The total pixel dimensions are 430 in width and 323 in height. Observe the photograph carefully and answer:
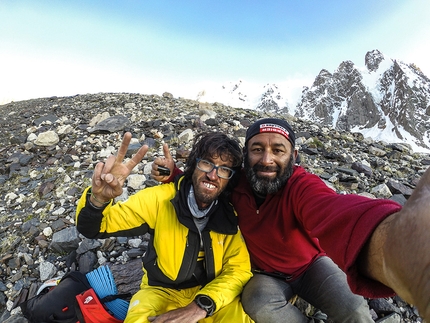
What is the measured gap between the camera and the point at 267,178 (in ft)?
9.41

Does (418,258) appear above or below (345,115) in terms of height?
below

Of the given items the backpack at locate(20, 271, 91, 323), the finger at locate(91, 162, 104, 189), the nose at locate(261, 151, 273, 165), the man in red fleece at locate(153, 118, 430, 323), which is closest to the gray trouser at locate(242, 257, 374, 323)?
the man in red fleece at locate(153, 118, 430, 323)

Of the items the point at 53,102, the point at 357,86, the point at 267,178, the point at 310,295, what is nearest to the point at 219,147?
the point at 267,178

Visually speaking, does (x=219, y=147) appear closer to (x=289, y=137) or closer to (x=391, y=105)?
(x=289, y=137)

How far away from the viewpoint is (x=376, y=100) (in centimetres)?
14425

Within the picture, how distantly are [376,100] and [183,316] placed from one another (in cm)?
17292

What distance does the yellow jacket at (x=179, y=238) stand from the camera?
2.78 m

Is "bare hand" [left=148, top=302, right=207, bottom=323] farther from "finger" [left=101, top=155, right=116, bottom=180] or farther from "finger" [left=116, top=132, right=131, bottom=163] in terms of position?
"finger" [left=116, top=132, right=131, bottom=163]

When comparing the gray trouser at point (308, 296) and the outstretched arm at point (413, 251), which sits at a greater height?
the outstretched arm at point (413, 251)

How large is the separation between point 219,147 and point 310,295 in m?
2.03

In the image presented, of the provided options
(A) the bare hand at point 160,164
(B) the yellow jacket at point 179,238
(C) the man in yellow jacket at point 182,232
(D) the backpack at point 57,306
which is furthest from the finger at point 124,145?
(D) the backpack at point 57,306

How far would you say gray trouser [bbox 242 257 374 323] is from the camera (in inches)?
101

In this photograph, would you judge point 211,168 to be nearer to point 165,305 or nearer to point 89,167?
point 165,305

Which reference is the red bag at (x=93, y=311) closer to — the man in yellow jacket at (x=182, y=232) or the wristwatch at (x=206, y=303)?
the man in yellow jacket at (x=182, y=232)
